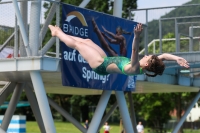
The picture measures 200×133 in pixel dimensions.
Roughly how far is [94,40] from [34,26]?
8.18 ft

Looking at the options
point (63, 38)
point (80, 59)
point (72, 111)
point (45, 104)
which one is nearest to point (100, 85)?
point (80, 59)

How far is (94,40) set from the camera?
58.2ft

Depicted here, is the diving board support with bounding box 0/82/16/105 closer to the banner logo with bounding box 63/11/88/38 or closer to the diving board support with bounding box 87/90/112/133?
the diving board support with bounding box 87/90/112/133

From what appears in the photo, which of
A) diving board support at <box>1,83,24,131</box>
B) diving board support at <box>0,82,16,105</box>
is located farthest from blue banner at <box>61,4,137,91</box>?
diving board support at <box>0,82,16,105</box>

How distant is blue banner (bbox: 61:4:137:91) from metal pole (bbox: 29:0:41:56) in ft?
2.80

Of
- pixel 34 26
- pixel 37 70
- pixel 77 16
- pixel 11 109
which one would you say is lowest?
pixel 11 109

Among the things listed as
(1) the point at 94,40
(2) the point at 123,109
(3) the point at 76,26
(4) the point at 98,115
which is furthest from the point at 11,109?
(3) the point at 76,26

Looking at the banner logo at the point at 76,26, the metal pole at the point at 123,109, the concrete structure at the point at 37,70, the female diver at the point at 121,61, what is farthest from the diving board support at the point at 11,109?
the female diver at the point at 121,61

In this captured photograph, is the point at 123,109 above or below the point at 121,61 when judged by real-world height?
below

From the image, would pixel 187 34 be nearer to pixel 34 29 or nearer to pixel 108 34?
pixel 108 34

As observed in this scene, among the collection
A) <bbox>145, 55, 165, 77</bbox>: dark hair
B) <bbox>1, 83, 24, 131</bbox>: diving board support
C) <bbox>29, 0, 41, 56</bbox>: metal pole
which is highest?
<bbox>29, 0, 41, 56</bbox>: metal pole

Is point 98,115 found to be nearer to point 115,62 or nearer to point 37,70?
point 37,70

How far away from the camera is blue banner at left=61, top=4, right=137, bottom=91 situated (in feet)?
54.7

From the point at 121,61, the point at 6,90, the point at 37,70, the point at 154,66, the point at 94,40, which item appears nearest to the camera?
the point at 154,66
